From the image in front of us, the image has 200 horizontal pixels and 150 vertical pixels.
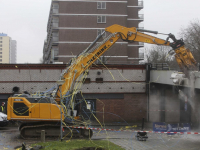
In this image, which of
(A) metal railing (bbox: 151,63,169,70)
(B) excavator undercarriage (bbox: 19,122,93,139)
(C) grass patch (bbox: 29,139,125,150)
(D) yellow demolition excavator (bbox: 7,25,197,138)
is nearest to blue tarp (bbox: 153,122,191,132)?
(C) grass patch (bbox: 29,139,125,150)

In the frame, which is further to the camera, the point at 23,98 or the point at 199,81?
the point at 23,98

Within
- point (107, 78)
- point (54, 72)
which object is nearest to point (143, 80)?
point (107, 78)

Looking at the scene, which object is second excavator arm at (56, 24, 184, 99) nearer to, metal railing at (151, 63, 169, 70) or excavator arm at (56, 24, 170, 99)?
excavator arm at (56, 24, 170, 99)

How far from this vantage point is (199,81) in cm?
1332

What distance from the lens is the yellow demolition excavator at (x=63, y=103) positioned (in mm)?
14047

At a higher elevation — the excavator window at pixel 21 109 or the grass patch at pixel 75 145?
the excavator window at pixel 21 109

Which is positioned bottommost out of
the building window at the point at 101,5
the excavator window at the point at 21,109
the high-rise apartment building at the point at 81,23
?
the excavator window at the point at 21,109

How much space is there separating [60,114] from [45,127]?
1.43 metres

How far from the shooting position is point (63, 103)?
14.9 m

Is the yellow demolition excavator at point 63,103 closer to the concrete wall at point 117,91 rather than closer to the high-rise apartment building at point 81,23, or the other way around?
the concrete wall at point 117,91

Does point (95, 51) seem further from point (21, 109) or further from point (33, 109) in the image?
point (21, 109)

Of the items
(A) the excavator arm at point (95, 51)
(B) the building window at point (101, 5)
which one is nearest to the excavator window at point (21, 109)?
(A) the excavator arm at point (95, 51)

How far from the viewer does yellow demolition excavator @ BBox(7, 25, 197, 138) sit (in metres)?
14.0

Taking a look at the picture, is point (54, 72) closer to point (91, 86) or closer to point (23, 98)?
point (91, 86)
